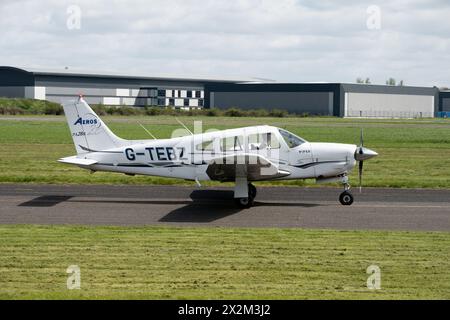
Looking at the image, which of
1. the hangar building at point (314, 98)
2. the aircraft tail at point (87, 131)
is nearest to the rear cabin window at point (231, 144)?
the aircraft tail at point (87, 131)

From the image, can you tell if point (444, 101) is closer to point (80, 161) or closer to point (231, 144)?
point (231, 144)

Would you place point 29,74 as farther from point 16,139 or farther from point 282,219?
point 282,219

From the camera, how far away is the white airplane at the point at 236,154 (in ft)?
66.7

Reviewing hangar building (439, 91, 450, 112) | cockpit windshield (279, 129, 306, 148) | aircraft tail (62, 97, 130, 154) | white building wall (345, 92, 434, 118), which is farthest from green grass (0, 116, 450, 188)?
hangar building (439, 91, 450, 112)

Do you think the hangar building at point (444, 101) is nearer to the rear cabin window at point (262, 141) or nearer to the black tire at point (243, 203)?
the rear cabin window at point (262, 141)

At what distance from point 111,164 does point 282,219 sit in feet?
18.4

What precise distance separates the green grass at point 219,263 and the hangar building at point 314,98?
95178mm

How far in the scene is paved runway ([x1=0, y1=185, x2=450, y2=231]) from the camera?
58.7ft

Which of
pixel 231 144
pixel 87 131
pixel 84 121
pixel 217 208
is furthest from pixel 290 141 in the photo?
pixel 84 121

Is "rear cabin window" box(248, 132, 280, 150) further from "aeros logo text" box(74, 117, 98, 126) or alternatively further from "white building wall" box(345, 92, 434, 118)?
"white building wall" box(345, 92, 434, 118)

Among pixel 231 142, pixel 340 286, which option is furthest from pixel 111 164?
pixel 340 286

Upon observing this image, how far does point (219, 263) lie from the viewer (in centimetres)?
1325

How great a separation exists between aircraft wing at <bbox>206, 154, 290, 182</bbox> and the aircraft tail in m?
3.20
